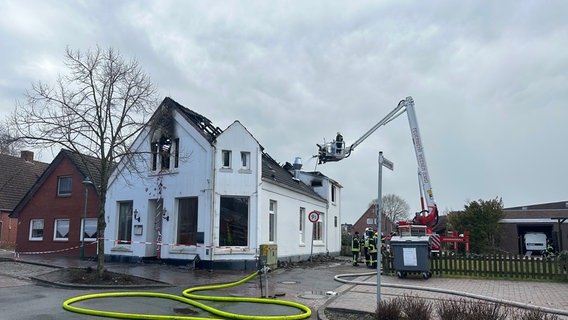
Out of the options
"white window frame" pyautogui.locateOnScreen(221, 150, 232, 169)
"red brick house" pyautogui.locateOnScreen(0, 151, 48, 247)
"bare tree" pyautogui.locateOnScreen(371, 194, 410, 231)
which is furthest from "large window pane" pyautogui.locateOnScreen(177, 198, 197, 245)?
"bare tree" pyautogui.locateOnScreen(371, 194, 410, 231)

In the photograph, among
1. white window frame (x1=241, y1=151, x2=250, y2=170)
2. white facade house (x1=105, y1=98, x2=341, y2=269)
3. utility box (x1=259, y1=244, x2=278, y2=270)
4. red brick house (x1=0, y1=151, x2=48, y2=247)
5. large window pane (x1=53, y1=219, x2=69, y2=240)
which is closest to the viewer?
utility box (x1=259, y1=244, x2=278, y2=270)

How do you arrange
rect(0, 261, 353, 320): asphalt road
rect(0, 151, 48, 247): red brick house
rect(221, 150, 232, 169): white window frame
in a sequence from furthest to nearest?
1. rect(0, 151, 48, 247): red brick house
2. rect(221, 150, 232, 169): white window frame
3. rect(0, 261, 353, 320): asphalt road

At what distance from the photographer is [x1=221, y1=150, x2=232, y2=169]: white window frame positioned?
60.3ft

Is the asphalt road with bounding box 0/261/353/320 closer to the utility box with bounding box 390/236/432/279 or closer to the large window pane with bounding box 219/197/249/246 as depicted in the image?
the large window pane with bounding box 219/197/249/246

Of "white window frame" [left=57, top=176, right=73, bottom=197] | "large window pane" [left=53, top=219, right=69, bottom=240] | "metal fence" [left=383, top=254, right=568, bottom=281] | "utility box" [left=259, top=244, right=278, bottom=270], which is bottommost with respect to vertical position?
"metal fence" [left=383, top=254, right=568, bottom=281]

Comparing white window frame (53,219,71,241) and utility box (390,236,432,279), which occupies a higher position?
white window frame (53,219,71,241)

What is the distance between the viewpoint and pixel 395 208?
75.8 meters

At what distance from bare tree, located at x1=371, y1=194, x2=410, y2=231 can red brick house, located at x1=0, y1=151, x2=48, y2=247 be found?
53472 mm

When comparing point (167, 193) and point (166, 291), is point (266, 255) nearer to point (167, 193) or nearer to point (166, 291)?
point (166, 291)

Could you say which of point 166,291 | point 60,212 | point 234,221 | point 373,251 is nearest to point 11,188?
point 60,212

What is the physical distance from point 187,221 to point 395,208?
201 feet

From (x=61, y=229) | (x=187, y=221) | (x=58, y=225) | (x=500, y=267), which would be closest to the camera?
(x=500, y=267)

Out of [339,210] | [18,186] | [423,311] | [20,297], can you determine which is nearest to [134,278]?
[20,297]

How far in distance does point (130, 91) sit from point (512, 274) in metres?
14.3
